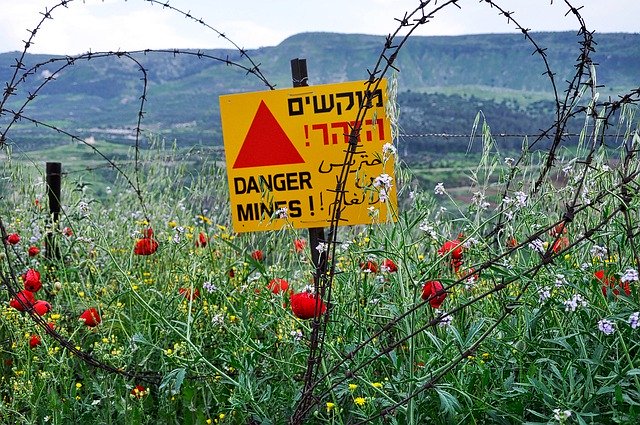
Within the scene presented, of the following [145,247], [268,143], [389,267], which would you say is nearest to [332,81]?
[268,143]

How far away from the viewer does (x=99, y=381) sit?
10.8 ft

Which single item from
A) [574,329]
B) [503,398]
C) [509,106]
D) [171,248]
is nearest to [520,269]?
[574,329]

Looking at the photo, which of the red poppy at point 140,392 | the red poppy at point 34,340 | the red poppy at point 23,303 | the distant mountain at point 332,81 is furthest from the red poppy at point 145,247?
the distant mountain at point 332,81

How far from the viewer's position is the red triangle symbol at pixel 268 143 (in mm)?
4102

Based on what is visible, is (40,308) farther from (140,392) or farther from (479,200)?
(479,200)

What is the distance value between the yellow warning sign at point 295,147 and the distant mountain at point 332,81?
240ft

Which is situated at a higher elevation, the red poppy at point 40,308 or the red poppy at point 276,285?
the red poppy at point 276,285

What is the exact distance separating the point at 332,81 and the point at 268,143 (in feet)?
576

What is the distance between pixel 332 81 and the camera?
17738 cm

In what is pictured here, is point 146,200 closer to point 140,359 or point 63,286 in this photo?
point 63,286

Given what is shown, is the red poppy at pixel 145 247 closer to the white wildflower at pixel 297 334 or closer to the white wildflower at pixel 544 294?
the white wildflower at pixel 297 334

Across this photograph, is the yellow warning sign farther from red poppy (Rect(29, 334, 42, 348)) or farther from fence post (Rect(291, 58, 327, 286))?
red poppy (Rect(29, 334, 42, 348))

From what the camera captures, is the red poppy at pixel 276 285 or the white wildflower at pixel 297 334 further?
the red poppy at pixel 276 285

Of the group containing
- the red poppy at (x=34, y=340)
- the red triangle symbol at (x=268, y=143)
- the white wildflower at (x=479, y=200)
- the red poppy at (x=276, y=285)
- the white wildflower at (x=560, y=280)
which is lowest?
the red poppy at (x=34, y=340)
